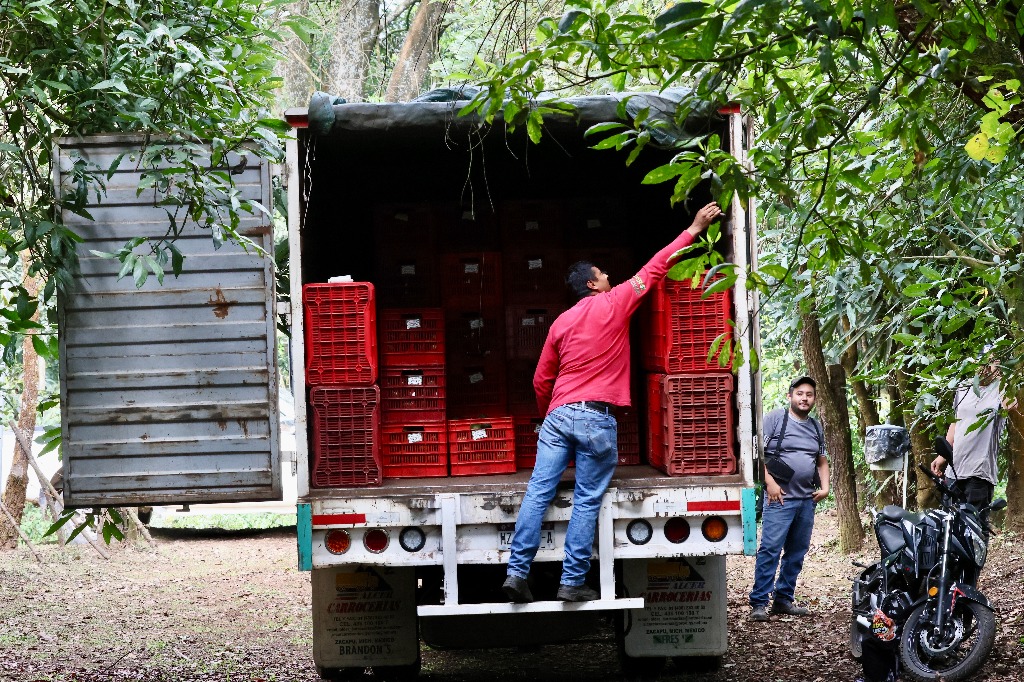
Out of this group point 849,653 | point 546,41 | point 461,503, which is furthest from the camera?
point 849,653

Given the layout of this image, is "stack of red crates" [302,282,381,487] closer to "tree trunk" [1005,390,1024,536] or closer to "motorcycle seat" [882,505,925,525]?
"motorcycle seat" [882,505,925,525]

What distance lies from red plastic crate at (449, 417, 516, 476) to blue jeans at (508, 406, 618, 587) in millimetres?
698

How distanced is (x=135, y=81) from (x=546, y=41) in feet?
7.83

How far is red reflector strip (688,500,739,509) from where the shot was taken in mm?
5785

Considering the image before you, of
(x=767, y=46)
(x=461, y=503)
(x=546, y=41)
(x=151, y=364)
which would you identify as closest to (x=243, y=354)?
(x=151, y=364)

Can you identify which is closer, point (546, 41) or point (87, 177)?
point (546, 41)

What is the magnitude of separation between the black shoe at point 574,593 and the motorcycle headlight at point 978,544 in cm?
205

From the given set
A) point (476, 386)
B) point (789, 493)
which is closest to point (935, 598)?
point (789, 493)

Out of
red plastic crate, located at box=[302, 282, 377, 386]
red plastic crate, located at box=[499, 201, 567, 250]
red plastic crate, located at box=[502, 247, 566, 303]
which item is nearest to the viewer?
red plastic crate, located at box=[302, 282, 377, 386]

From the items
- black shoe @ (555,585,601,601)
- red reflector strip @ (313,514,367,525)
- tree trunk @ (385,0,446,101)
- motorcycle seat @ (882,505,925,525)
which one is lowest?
black shoe @ (555,585,601,601)

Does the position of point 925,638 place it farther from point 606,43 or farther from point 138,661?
point 138,661

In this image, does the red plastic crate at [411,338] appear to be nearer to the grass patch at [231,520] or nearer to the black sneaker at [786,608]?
the black sneaker at [786,608]

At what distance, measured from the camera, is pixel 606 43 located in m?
3.97

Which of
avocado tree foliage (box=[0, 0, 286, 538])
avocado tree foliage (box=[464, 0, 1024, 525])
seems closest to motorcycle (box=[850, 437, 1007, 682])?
avocado tree foliage (box=[464, 0, 1024, 525])
